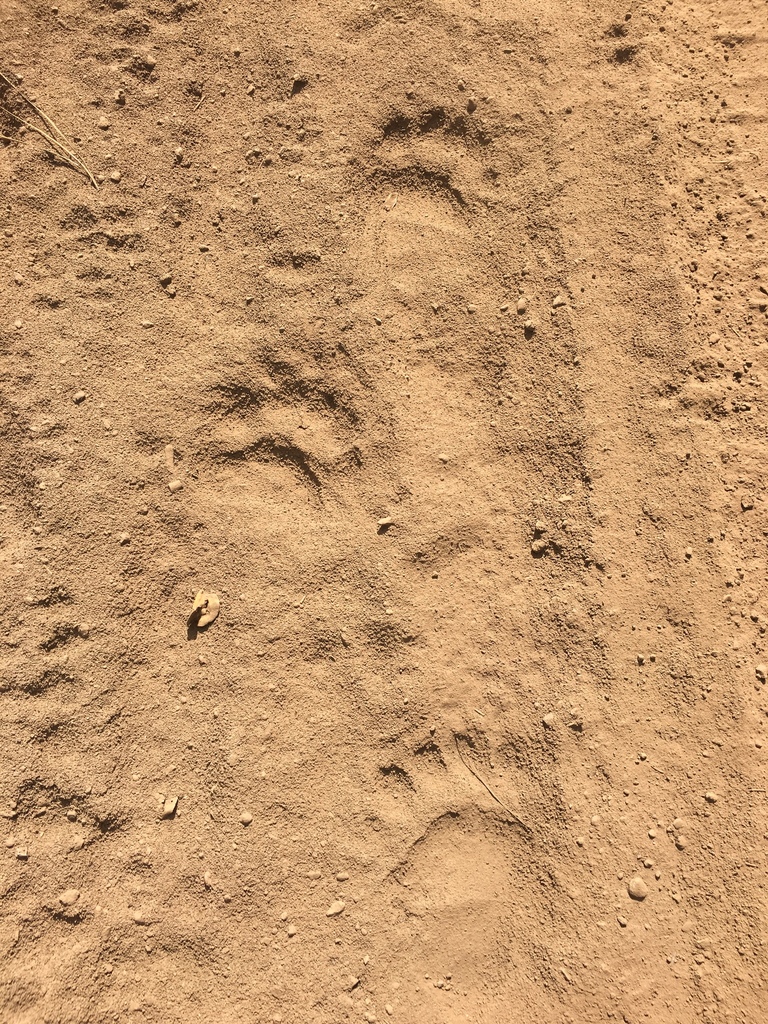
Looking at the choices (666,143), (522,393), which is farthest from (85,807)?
(666,143)

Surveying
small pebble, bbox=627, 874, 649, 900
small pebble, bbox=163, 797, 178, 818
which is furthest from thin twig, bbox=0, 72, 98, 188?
small pebble, bbox=627, 874, 649, 900

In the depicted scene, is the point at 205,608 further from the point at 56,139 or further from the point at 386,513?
the point at 56,139

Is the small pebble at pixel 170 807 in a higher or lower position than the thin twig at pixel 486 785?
lower

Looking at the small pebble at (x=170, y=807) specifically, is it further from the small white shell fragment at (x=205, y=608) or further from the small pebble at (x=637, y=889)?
the small pebble at (x=637, y=889)

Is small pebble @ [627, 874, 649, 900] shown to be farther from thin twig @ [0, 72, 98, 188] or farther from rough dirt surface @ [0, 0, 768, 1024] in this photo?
thin twig @ [0, 72, 98, 188]

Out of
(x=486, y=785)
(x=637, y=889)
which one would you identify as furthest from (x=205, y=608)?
(x=637, y=889)

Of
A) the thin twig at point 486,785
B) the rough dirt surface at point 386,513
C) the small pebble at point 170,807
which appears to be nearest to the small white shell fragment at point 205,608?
the rough dirt surface at point 386,513
